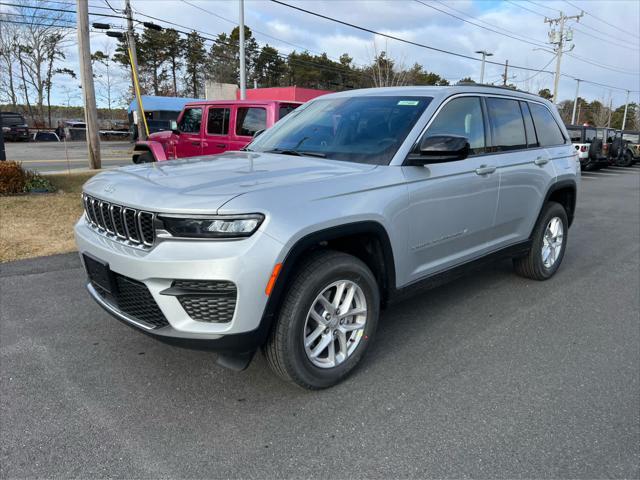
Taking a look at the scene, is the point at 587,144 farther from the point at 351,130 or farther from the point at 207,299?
the point at 207,299

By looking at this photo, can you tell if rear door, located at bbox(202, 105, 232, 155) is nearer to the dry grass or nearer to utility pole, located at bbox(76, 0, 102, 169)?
the dry grass

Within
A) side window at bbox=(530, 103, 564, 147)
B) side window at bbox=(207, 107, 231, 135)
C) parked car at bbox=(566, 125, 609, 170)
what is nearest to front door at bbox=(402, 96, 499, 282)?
side window at bbox=(530, 103, 564, 147)

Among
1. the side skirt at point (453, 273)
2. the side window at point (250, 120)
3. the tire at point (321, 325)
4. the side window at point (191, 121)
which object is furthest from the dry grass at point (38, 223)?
the side skirt at point (453, 273)

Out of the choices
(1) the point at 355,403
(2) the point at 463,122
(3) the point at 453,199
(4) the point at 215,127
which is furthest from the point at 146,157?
(1) the point at 355,403

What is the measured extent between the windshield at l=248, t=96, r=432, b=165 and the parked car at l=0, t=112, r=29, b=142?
117 ft

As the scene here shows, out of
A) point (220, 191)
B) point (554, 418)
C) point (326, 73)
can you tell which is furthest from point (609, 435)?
point (326, 73)

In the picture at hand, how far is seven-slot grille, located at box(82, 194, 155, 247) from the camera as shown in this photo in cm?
259

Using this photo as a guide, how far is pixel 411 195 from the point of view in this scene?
3.22m

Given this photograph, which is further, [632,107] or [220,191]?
[632,107]

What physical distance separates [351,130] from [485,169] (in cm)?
115

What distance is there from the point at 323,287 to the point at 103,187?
58.9 inches

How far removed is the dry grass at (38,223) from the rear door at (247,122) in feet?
9.71

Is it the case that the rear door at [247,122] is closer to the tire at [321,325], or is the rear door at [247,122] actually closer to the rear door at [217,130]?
the rear door at [217,130]

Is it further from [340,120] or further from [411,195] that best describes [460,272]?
[340,120]
